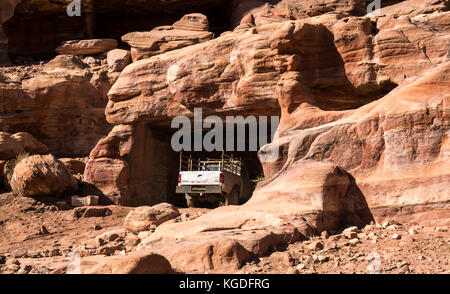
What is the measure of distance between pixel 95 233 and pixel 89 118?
10746 millimetres

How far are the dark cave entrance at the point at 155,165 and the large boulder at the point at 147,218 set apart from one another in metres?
5.90

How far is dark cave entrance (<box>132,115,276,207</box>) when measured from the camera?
16422 millimetres

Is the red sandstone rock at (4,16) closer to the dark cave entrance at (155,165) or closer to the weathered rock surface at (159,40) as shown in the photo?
the weathered rock surface at (159,40)

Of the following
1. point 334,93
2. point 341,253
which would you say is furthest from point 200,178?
point 341,253

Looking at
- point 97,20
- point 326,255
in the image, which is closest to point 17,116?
point 97,20

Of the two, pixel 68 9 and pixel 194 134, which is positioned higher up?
pixel 68 9

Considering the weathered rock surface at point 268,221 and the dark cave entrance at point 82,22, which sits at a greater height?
the dark cave entrance at point 82,22

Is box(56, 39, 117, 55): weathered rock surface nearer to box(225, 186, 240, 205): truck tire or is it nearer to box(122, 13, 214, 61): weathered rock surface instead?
box(122, 13, 214, 61): weathered rock surface

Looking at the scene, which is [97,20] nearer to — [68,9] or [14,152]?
[68,9]

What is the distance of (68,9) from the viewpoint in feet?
82.4

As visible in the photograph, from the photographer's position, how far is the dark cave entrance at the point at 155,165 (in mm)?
16422

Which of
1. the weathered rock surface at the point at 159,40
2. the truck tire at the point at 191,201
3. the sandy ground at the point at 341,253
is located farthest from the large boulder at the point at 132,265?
the weathered rock surface at the point at 159,40

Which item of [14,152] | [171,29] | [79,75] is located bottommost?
[14,152]

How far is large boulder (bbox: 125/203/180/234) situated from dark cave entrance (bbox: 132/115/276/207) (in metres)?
5.90
